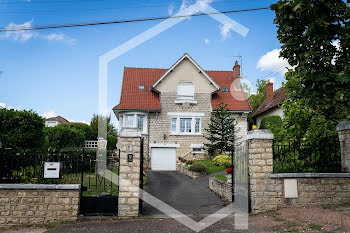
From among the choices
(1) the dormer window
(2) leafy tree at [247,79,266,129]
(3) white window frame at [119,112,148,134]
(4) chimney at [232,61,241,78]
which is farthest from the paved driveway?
(2) leafy tree at [247,79,266,129]

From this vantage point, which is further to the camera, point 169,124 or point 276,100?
point 276,100

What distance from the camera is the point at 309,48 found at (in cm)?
675

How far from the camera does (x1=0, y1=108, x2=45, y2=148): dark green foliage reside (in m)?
9.38

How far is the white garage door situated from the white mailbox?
46.1ft

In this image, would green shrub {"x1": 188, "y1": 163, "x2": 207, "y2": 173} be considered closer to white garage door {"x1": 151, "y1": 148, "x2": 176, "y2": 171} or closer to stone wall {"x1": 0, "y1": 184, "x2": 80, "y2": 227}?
white garage door {"x1": 151, "y1": 148, "x2": 176, "y2": 171}

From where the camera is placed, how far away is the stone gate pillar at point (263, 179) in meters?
6.98

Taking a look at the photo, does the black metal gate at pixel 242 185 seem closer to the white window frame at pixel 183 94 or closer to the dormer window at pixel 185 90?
the white window frame at pixel 183 94

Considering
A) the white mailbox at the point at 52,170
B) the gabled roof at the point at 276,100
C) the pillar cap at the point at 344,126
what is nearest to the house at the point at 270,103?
the gabled roof at the point at 276,100

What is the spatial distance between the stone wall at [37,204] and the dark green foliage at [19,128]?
11.5 ft

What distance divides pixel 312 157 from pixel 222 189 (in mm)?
3420

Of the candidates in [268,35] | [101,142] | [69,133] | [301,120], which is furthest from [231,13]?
[101,142]

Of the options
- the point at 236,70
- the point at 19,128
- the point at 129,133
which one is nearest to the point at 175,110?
the point at 236,70

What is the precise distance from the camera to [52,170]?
6.75 m

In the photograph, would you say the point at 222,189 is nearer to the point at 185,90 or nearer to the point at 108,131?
the point at 185,90
